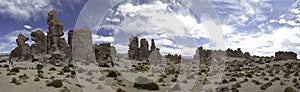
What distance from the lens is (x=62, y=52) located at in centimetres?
5353

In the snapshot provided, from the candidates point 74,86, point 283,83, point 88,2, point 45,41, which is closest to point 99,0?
point 88,2

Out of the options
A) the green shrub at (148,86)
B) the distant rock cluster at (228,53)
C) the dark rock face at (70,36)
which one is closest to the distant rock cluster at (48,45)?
the dark rock face at (70,36)

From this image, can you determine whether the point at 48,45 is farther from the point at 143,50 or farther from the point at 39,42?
the point at 143,50

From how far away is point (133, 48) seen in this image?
82000mm

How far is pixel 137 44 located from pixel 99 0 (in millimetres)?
51167

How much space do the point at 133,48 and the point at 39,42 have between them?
2919 centimetres

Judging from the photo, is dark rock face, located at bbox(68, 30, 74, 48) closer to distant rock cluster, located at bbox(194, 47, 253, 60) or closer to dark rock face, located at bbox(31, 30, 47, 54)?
dark rock face, located at bbox(31, 30, 47, 54)

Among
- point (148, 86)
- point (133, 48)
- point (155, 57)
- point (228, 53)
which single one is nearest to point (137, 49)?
point (133, 48)

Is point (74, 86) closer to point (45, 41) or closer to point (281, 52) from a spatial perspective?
point (45, 41)

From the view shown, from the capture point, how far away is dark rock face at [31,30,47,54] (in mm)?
57219

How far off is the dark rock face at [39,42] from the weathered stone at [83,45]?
6.93 meters

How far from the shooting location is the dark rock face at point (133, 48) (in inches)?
3172

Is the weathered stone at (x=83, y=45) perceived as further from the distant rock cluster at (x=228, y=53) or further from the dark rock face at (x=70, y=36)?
the distant rock cluster at (x=228, y=53)

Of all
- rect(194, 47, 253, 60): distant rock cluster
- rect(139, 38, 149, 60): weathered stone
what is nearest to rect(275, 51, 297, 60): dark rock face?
rect(194, 47, 253, 60): distant rock cluster
